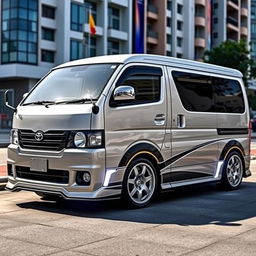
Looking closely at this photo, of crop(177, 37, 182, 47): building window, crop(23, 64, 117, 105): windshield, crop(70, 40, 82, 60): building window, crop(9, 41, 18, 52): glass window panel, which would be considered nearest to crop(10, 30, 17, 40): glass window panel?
crop(9, 41, 18, 52): glass window panel

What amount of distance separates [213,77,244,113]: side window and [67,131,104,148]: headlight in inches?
125

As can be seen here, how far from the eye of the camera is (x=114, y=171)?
750 cm

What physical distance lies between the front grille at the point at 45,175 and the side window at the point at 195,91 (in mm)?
2531

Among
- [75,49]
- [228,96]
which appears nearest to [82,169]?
[228,96]

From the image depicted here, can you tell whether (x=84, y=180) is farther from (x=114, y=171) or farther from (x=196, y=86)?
(x=196, y=86)

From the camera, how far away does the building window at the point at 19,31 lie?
43.8 m

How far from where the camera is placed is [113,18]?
5409cm

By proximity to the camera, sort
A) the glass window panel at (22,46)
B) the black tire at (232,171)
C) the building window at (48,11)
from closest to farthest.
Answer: the black tire at (232,171) < the glass window panel at (22,46) < the building window at (48,11)

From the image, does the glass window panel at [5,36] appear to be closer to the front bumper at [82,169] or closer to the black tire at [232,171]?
the black tire at [232,171]

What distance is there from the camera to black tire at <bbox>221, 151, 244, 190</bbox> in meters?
9.92

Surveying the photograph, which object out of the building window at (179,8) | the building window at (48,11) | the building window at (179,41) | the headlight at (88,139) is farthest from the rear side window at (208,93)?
the building window at (179,8)

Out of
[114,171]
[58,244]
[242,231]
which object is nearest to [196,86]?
[114,171]

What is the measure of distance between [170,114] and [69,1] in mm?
40675

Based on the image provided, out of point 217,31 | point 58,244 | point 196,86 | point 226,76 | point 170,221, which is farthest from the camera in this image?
point 217,31
